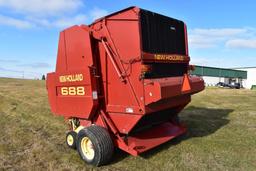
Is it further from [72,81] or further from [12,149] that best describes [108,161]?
[12,149]

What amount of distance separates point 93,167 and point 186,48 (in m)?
3.27

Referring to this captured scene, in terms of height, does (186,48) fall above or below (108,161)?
above

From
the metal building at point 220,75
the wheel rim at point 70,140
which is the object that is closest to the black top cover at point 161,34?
the wheel rim at point 70,140

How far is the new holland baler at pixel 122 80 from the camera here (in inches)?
207

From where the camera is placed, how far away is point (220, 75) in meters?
73.9

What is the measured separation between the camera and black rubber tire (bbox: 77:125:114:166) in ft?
17.4

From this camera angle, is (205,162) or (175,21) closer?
(205,162)

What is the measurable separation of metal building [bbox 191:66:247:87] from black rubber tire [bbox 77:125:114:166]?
206 ft

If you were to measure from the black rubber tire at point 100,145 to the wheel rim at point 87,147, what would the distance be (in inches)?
2.7

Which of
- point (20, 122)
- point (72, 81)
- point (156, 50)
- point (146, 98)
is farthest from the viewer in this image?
point (20, 122)

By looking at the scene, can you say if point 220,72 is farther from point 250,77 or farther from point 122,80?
point 122,80

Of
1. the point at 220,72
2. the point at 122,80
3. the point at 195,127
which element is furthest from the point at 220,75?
the point at 122,80

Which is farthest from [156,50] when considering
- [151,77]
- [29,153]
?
[29,153]

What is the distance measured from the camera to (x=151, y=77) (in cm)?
544
